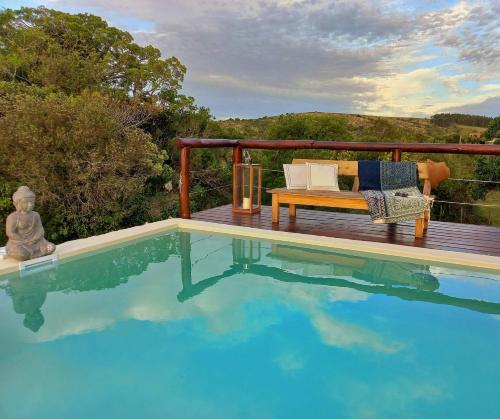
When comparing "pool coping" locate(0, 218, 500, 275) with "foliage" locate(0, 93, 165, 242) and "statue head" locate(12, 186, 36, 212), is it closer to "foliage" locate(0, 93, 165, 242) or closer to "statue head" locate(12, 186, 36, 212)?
"statue head" locate(12, 186, 36, 212)

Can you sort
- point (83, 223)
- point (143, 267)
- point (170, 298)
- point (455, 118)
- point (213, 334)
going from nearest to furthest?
point (213, 334) → point (170, 298) → point (143, 267) → point (83, 223) → point (455, 118)

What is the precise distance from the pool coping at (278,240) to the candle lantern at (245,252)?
0.52 feet

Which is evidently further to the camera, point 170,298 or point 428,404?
point 170,298

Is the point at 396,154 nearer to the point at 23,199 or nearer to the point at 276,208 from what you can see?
the point at 276,208

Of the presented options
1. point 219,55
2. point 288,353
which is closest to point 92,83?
point 219,55

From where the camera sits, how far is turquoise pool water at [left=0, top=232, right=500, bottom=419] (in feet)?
6.46

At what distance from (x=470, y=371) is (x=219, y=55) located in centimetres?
1051

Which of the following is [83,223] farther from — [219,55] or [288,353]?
[219,55]

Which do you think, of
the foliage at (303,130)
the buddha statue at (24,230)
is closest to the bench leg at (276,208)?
the buddha statue at (24,230)

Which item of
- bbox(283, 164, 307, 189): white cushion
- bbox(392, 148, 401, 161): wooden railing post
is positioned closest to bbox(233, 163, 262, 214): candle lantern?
bbox(283, 164, 307, 189): white cushion

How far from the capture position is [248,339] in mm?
2510

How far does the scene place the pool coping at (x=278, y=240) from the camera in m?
3.61

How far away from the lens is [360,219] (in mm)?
5184

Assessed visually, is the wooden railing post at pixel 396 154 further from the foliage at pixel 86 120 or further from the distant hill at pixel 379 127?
the distant hill at pixel 379 127
